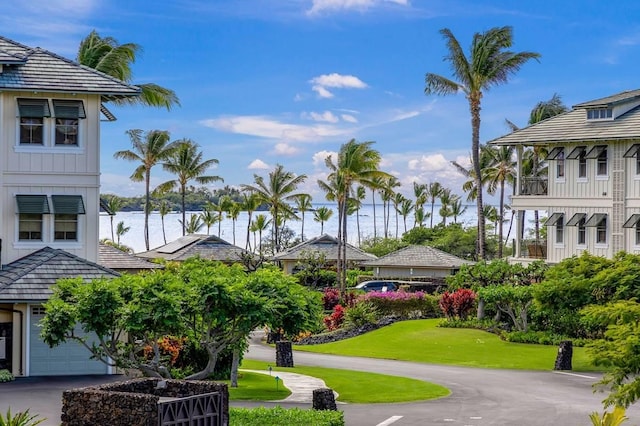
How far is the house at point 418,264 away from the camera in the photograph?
234 feet

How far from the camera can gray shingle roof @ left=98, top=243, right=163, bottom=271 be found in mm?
47594

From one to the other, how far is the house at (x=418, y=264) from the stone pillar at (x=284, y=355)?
3252cm

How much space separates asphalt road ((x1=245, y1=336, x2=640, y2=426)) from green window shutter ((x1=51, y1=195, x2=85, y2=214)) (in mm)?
10990

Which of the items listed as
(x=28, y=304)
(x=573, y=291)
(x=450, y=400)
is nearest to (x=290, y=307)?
(x=450, y=400)

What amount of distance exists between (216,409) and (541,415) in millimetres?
10056

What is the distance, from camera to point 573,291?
4075 centimetres

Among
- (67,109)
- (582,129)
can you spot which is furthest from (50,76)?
(582,129)

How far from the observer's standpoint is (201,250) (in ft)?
225

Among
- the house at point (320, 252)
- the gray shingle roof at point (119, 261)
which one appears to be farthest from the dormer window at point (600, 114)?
the house at point (320, 252)

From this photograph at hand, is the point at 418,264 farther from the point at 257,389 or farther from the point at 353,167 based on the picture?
the point at 257,389

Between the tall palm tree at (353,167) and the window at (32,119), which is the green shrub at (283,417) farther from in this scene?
the tall palm tree at (353,167)

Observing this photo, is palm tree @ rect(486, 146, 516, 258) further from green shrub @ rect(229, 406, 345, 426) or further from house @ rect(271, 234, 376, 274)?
green shrub @ rect(229, 406, 345, 426)

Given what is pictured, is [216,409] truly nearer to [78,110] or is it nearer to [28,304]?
[28,304]

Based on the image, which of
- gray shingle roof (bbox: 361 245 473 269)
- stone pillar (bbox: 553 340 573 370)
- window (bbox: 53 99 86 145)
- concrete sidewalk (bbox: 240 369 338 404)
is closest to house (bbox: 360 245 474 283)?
gray shingle roof (bbox: 361 245 473 269)
